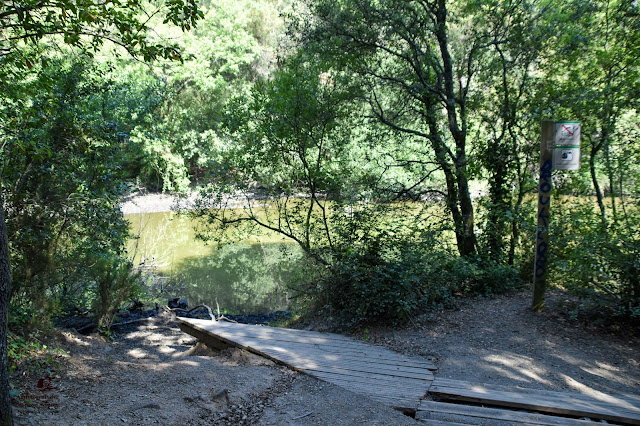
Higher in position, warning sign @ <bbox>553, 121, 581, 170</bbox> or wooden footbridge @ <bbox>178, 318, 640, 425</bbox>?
warning sign @ <bbox>553, 121, 581, 170</bbox>

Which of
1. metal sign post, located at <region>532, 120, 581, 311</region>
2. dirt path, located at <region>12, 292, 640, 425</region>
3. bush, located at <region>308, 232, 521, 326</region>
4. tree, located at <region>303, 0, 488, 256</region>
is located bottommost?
dirt path, located at <region>12, 292, 640, 425</region>

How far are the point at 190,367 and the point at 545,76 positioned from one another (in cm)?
812

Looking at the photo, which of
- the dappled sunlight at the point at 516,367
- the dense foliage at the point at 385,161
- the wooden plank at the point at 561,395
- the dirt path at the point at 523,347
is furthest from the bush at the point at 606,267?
the wooden plank at the point at 561,395

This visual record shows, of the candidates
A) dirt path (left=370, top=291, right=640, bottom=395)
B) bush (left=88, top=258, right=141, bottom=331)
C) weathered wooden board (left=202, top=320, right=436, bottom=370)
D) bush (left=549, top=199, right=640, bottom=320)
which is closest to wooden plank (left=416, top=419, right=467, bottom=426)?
dirt path (left=370, top=291, right=640, bottom=395)

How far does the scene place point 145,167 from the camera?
25.1m

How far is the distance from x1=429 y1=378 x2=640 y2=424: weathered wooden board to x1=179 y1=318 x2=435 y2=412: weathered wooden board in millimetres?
270

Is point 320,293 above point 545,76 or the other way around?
the other way around

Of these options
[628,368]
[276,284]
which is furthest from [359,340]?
[276,284]

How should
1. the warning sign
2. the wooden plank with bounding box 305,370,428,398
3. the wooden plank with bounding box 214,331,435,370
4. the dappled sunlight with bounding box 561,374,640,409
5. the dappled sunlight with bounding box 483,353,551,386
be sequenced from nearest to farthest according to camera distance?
the dappled sunlight with bounding box 561,374,640,409, the wooden plank with bounding box 305,370,428,398, the dappled sunlight with bounding box 483,353,551,386, the wooden plank with bounding box 214,331,435,370, the warning sign

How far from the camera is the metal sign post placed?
6.09m

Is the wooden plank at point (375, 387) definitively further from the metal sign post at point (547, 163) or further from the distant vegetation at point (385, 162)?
the metal sign post at point (547, 163)

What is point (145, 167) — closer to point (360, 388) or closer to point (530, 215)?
point (530, 215)

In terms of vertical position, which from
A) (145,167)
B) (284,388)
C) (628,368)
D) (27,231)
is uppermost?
(145,167)

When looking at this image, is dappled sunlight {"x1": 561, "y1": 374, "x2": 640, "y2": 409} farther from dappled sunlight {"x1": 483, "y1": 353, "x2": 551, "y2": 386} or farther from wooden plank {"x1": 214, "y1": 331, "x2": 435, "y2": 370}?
wooden plank {"x1": 214, "y1": 331, "x2": 435, "y2": 370}
